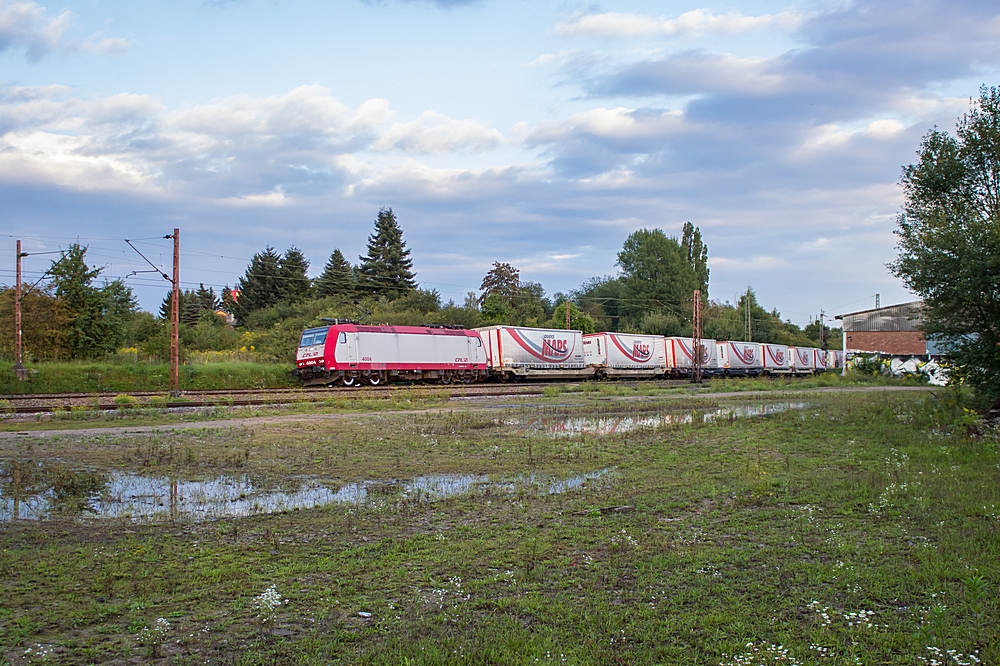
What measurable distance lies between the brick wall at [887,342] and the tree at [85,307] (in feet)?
205

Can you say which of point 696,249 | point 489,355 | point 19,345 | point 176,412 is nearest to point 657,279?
point 696,249

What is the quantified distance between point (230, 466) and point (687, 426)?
11338mm

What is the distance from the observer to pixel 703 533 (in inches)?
276

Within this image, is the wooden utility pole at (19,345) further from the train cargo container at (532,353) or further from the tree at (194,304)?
the tree at (194,304)

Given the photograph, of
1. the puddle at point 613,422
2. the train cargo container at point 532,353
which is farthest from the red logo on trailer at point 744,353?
the puddle at point 613,422

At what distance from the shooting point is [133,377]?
32.6 metres

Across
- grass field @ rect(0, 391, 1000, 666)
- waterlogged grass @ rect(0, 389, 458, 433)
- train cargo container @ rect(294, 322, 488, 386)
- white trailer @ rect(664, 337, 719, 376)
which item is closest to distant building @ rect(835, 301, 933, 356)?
white trailer @ rect(664, 337, 719, 376)

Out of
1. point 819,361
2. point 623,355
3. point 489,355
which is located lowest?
point 819,361

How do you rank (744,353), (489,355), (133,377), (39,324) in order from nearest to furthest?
(133,377), (39,324), (489,355), (744,353)

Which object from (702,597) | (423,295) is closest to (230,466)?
(702,597)

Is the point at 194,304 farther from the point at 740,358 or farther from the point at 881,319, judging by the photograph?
the point at 881,319

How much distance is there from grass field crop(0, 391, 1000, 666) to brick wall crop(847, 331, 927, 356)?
188 feet

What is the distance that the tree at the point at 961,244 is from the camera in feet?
51.7

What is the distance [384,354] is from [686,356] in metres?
27.9
